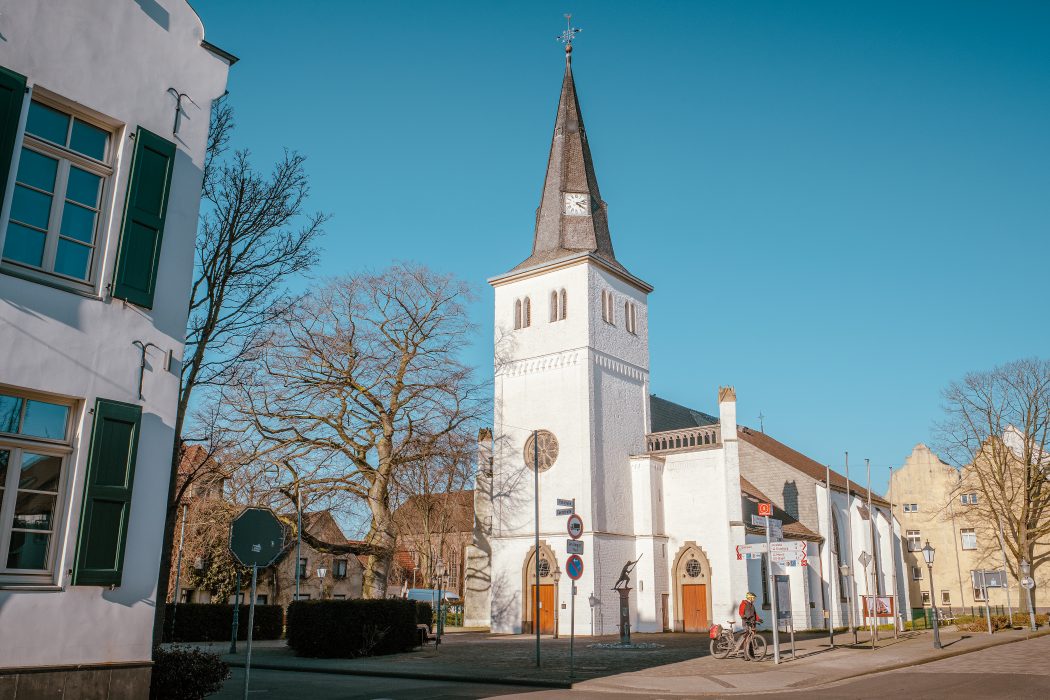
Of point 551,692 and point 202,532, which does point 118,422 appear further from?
point 202,532

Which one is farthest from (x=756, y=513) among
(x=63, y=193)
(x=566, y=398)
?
(x=63, y=193)

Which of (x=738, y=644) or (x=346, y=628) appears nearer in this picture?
(x=738, y=644)

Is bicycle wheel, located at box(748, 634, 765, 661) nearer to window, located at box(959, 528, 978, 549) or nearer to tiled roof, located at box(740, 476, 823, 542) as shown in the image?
tiled roof, located at box(740, 476, 823, 542)

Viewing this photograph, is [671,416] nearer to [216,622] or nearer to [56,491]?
[216,622]

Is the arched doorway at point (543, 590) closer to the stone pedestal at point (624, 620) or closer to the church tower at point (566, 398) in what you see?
the church tower at point (566, 398)

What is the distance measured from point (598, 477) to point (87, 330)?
27173mm

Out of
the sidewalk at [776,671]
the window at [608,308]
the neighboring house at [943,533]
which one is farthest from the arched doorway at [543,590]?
the neighboring house at [943,533]

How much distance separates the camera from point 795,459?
47.5m

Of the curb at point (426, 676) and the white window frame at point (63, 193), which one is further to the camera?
the curb at point (426, 676)

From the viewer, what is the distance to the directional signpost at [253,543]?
33.4 feet

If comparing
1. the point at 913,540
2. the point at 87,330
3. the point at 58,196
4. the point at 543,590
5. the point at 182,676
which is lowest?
the point at 182,676

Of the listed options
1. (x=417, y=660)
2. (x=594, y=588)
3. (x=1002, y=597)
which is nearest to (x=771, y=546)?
(x=417, y=660)

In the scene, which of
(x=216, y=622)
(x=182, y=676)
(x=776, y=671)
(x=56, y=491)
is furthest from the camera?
(x=216, y=622)

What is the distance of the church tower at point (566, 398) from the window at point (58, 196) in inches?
1025
